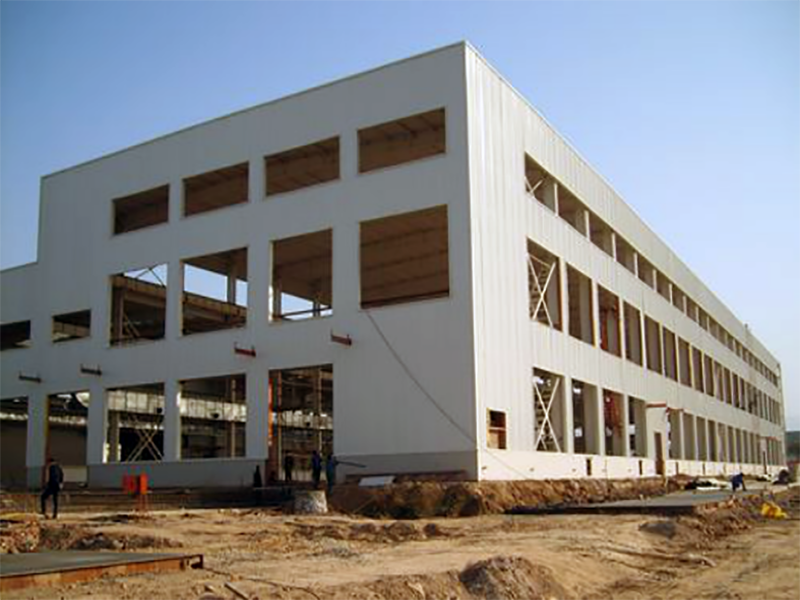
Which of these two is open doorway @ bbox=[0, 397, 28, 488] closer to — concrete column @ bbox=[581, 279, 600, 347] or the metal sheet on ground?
concrete column @ bbox=[581, 279, 600, 347]

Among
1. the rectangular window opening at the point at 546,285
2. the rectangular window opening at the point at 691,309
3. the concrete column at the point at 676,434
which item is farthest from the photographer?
the rectangular window opening at the point at 691,309

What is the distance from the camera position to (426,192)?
99.7 ft

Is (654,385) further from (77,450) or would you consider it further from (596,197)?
(77,450)

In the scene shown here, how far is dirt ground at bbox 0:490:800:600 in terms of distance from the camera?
37.8ft

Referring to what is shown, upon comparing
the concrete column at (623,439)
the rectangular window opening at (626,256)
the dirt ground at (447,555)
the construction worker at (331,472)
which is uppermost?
the rectangular window opening at (626,256)

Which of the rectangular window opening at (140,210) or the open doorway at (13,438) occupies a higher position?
the rectangular window opening at (140,210)

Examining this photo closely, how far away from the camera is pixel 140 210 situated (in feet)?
136

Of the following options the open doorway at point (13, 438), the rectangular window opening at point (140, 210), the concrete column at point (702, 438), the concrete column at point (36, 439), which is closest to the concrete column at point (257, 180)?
the rectangular window opening at point (140, 210)

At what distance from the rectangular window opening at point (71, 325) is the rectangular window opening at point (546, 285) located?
19.6 meters

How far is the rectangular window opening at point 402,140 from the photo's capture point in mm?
32062

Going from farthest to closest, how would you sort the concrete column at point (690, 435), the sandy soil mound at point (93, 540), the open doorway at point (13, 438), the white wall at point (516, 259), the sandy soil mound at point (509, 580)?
the concrete column at point (690, 435), the open doorway at point (13, 438), the white wall at point (516, 259), the sandy soil mound at point (93, 540), the sandy soil mound at point (509, 580)

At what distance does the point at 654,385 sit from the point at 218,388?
24.5m

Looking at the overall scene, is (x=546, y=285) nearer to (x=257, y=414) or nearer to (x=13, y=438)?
(x=257, y=414)

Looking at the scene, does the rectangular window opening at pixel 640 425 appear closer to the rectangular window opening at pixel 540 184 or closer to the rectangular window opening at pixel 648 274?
the rectangular window opening at pixel 648 274
